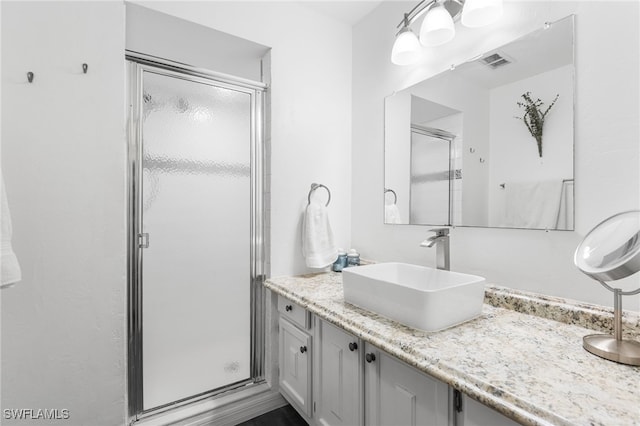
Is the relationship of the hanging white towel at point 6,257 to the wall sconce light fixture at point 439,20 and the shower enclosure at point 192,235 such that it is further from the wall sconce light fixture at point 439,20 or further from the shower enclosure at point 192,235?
the wall sconce light fixture at point 439,20

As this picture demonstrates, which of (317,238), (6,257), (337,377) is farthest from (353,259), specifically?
(6,257)

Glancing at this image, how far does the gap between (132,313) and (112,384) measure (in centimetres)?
31

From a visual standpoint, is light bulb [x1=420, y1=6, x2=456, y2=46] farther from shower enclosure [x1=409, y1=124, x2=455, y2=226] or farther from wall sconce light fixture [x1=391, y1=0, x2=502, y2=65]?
shower enclosure [x1=409, y1=124, x2=455, y2=226]

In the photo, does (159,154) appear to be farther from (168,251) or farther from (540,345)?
(540,345)

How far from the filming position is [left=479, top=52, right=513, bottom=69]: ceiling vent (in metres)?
1.28

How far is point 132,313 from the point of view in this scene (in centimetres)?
154

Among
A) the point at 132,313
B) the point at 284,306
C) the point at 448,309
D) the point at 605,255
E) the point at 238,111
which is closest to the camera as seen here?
the point at 605,255

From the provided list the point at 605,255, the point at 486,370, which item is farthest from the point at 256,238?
the point at 605,255

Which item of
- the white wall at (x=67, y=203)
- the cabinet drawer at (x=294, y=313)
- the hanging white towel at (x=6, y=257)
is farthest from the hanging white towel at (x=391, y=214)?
the hanging white towel at (x=6, y=257)

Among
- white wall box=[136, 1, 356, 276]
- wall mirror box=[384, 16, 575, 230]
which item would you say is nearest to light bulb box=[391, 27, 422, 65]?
wall mirror box=[384, 16, 575, 230]

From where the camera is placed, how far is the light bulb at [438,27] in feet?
4.51

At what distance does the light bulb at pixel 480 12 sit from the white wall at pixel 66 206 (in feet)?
4.98

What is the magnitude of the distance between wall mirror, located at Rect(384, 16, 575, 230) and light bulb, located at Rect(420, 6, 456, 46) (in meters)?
0.15

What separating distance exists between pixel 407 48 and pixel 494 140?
64 centimetres
